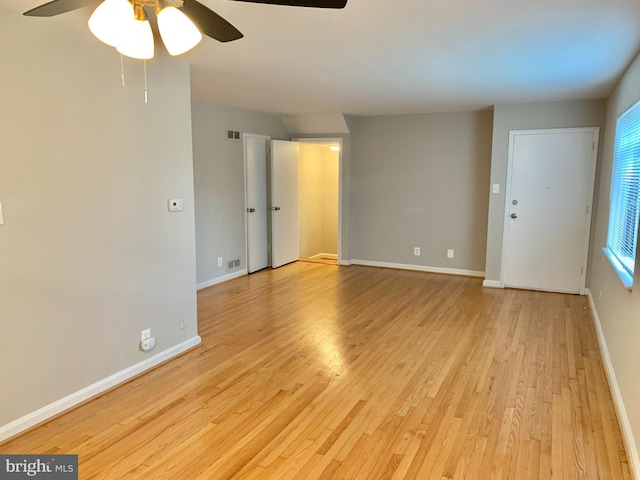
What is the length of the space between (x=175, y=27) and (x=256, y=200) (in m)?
4.70

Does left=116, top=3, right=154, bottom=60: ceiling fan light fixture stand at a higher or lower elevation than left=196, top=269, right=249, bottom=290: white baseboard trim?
higher

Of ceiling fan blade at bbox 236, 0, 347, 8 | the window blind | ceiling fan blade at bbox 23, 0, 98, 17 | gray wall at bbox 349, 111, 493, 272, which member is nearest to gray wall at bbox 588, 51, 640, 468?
the window blind

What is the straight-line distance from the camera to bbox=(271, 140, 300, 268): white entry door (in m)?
6.64

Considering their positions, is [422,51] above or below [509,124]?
above

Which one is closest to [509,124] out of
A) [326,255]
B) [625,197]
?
[625,197]

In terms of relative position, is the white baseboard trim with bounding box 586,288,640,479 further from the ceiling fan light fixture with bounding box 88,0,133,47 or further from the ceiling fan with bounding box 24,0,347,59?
the ceiling fan light fixture with bounding box 88,0,133,47

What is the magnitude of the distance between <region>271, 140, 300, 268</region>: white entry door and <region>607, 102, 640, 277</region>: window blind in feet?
13.9

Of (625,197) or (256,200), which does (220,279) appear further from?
(625,197)

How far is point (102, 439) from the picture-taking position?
2.42 m

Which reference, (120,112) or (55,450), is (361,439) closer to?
(55,450)

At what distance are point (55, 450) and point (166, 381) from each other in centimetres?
86

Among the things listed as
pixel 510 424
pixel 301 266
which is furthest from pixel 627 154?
pixel 301 266

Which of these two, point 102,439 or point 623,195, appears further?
point 623,195

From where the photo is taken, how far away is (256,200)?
6.47m
